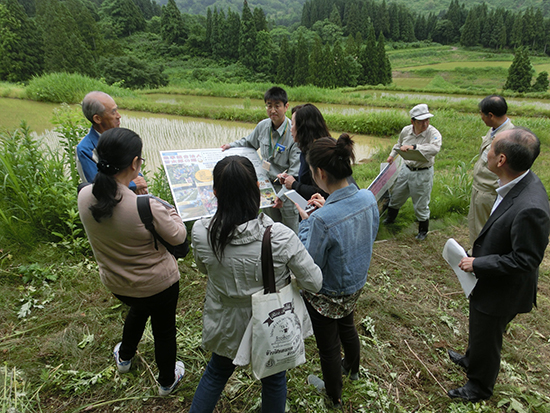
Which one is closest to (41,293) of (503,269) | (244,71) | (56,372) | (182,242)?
(56,372)

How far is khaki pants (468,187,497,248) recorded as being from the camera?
311 cm

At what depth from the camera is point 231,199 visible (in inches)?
54.4

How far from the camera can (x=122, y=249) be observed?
5.18ft

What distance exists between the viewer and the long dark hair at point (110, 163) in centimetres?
144

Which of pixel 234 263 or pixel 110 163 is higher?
pixel 110 163

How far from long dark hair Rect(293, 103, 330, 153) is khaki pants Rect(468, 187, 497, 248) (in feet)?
6.03

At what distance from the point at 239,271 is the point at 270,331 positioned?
309mm

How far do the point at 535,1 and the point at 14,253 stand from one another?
86.3m

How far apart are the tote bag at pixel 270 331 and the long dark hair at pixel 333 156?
0.45 meters

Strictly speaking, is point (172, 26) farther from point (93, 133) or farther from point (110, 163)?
point (110, 163)

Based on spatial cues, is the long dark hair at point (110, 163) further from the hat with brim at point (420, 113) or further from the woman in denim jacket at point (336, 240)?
the hat with brim at point (420, 113)

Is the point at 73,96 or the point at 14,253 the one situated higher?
the point at 73,96

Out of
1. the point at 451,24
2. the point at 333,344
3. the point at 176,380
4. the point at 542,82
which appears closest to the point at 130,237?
the point at 176,380

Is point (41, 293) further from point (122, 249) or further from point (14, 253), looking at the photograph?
point (122, 249)
